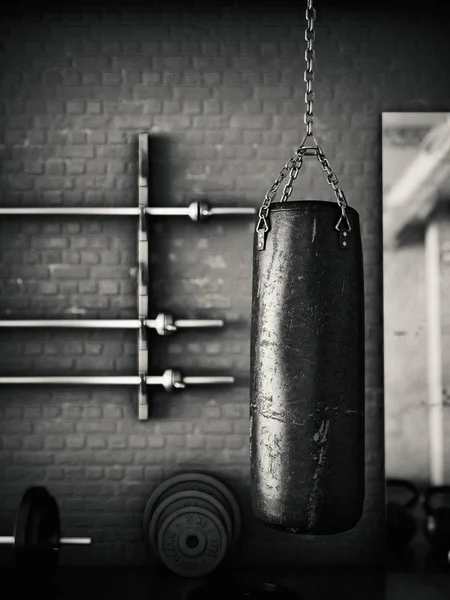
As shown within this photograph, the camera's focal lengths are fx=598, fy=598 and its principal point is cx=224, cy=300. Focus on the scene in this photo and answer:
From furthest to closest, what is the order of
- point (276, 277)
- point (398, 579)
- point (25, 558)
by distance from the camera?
point (398, 579) → point (25, 558) → point (276, 277)

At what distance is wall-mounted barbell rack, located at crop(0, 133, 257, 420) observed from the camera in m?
3.13

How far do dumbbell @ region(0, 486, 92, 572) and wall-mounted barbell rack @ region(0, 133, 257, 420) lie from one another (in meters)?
0.64

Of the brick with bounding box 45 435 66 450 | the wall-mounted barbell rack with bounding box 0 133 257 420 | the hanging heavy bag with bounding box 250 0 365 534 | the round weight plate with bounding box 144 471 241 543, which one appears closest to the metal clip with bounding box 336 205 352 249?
the hanging heavy bag with bounding box 250 0 365 534

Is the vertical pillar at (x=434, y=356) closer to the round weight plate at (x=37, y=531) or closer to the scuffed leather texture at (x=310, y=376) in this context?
the scuffed leather texture at (x=310, y=376)

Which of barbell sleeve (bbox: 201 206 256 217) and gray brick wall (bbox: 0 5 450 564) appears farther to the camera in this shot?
gray brick wall (bbox: 0 5 450 564)

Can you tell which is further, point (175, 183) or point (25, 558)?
point (175, 183)

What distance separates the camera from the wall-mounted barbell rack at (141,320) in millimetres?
3135

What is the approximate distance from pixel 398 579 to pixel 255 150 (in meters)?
2.33

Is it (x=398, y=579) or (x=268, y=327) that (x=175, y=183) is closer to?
(x=268, y=327)

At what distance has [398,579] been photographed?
9.62ft

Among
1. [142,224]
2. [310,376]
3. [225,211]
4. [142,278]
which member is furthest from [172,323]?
[310,376]

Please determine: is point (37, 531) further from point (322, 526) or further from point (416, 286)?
point (416, 286)

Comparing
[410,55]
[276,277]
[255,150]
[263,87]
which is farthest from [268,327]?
[410,55]

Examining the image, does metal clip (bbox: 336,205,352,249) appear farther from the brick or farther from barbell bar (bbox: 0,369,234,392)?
the brick
